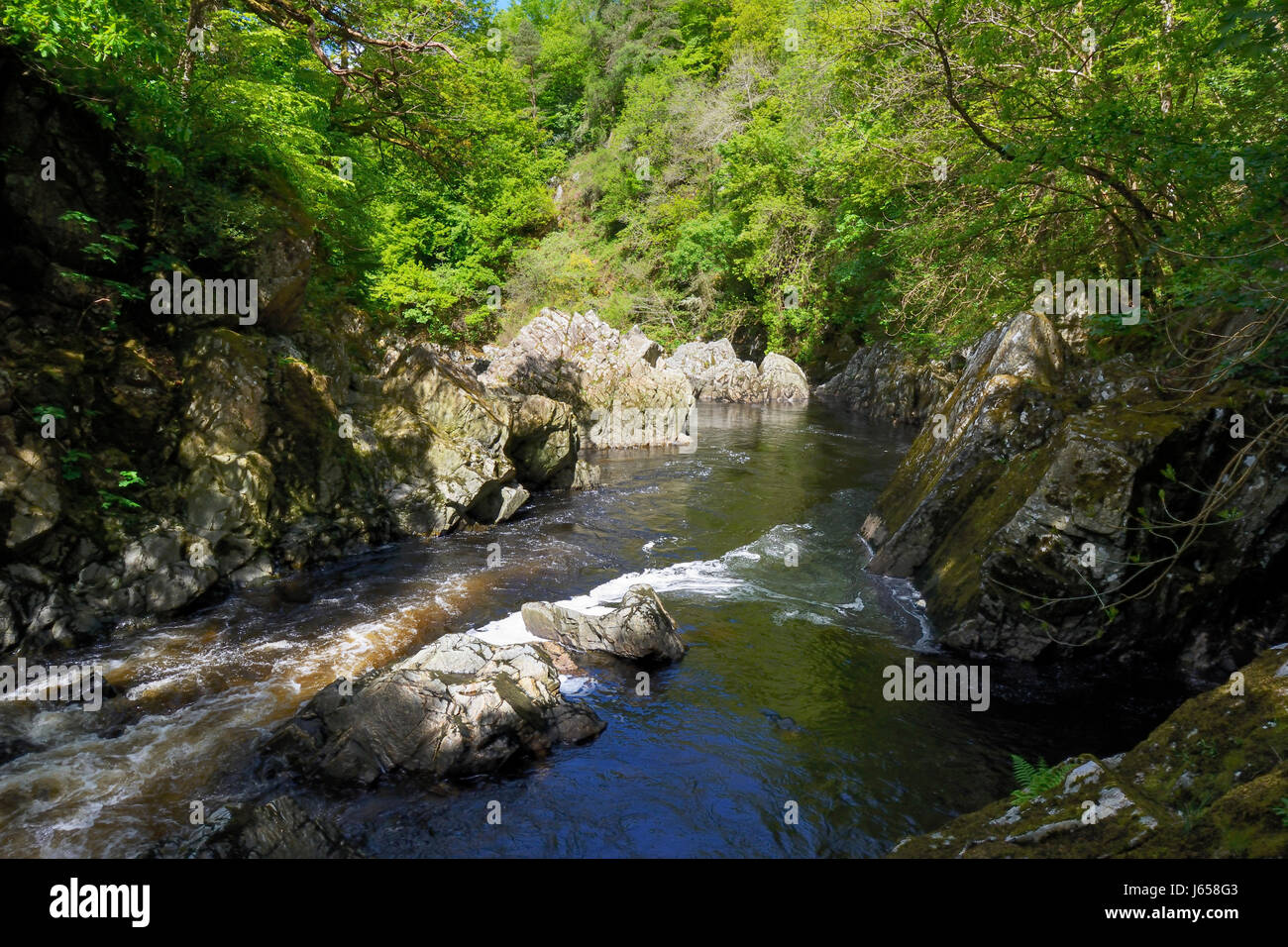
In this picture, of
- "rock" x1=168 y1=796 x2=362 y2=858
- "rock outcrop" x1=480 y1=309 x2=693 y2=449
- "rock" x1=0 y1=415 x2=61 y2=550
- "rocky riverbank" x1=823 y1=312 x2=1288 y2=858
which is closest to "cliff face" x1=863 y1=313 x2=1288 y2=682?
"rocky riverbank" x1=823 y1=312 x2=1288 y2=858

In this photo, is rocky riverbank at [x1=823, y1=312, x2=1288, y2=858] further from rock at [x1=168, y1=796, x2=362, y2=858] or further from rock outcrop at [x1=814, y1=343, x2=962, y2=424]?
rock outcrop at [x1=814, y1=343, x2=962, y2=424]

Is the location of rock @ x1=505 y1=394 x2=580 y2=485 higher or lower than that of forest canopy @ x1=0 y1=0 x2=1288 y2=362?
lower

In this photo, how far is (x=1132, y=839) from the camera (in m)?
4.27

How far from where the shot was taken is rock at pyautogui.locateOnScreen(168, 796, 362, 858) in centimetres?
575

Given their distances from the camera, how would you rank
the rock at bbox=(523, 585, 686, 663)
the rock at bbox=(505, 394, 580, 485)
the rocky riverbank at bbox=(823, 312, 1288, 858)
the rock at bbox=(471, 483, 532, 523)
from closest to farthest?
the rocky riverbank at bbox=(823, 312, 1288, 858) → the rock at bbox=(523, 585, 686, 663) → the rock at bbox=(471, 483, 532, 523) → the rock at bbox=(505, 394, 580, 485)

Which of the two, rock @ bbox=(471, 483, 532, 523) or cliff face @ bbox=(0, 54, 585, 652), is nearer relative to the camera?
cliff face @ bbox=(0, 54, 585, 652)

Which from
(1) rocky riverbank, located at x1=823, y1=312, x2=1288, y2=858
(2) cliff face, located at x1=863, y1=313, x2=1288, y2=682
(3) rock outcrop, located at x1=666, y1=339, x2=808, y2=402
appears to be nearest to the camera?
(1) rocky riverbank, located at x1=823, y1=312, x2=1288, y2=858

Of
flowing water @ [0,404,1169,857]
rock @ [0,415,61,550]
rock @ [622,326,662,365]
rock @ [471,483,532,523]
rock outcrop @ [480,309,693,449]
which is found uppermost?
rock @ [622,326,662,365]

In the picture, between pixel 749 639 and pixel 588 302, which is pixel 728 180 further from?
pixel 749 639

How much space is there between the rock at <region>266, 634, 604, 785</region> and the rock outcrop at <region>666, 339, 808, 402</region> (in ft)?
103

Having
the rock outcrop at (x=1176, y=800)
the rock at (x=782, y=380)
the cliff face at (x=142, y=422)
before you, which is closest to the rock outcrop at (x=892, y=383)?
the rock at (x=782, y=380)

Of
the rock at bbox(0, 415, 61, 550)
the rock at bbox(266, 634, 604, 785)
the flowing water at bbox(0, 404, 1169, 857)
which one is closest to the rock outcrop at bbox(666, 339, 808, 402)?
the flowing water at bbox(0, 404, 1169, 857)

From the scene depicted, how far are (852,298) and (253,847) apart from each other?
36.7 m
